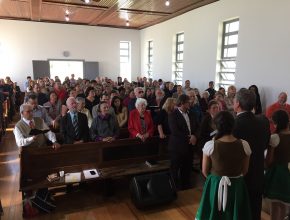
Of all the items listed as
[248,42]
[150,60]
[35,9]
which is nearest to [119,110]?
[248,42]

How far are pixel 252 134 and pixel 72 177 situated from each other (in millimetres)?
2289

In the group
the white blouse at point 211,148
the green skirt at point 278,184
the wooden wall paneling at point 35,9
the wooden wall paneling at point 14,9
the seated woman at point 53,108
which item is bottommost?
the green skirt at point 278,184

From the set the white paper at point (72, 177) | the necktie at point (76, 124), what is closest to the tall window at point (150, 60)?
the necktie at point (76, 124)

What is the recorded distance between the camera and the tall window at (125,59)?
1475cm

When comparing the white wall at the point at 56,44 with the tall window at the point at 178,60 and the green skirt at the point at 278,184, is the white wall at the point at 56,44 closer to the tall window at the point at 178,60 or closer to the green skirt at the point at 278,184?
the tall window at the point at 178,60

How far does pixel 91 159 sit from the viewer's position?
3.58 metres

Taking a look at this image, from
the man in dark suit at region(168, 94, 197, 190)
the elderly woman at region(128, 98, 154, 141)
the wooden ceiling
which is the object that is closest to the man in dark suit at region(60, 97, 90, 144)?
the elderly woman at region(128, 98, 154, 141)

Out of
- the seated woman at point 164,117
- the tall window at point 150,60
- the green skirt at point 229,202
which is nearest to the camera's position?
the green skirt at point 229,202

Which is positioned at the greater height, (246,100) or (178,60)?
(178,60)

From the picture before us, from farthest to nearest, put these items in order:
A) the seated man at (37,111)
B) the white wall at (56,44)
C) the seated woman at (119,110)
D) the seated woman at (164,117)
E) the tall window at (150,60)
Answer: the tall window at (150,60) < the white wall at (56,44) < the seated woman at (119,110) < the seated man at (37,111) < the seated woman at (164,117)

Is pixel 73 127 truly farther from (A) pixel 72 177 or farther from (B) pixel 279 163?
(B) pixel 279 163

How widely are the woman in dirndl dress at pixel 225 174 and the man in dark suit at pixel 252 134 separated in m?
0.14

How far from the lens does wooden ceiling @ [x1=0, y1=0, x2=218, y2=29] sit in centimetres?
903

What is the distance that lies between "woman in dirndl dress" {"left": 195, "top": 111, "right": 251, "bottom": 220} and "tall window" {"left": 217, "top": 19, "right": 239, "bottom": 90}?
662 cm
